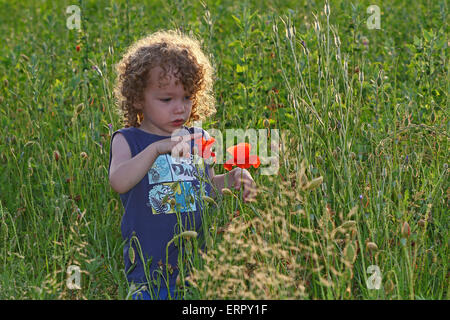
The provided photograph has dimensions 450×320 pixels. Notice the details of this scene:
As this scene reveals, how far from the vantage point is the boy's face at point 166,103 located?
2686 millimetres

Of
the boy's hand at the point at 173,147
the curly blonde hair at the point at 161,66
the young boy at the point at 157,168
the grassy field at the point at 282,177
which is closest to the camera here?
the grassy field at the point at 282,177

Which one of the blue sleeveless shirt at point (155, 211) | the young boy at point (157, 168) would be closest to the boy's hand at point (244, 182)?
the young boy at point (157, 168)

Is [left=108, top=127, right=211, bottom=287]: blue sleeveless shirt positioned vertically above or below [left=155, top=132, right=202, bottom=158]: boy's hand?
below

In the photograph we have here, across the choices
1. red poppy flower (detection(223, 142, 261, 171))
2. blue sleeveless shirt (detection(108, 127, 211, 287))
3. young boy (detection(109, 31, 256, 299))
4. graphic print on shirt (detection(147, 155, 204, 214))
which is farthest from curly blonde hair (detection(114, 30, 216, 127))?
red poppy flower (detection(223, 142, 261, 171))

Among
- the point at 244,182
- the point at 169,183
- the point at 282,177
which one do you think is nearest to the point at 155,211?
the point at 169,183

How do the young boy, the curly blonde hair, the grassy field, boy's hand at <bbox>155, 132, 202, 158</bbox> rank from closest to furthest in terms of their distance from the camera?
the grassy field < boy's hand at <bbox>155, 132, 202, 158</bbox> < the young boy < the curly blonde hair

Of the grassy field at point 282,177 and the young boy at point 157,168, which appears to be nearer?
the grassy field at point 282,177

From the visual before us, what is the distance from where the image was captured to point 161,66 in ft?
9.06

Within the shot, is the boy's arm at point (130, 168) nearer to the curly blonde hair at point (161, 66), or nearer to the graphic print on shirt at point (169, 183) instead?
the graphic print on shirt at point (169, 183)

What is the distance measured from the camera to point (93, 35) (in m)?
5.51

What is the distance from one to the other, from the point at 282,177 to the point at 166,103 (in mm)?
676

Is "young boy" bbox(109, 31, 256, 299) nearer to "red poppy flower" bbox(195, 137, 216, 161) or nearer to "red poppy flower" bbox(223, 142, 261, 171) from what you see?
"red poppy flower" bbox(195, 137, 216, 161)

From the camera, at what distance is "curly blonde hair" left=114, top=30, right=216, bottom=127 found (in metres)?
2.76

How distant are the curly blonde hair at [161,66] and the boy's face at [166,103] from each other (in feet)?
0.08
